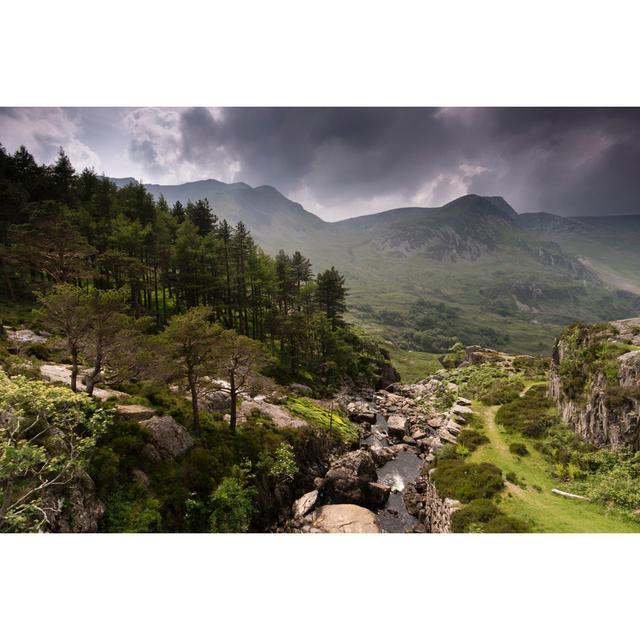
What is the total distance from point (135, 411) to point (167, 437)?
2.72 metres

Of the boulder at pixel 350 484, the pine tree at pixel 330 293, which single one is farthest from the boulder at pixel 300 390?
the boulder at pixel 350 484

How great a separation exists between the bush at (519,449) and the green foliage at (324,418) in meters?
15.7

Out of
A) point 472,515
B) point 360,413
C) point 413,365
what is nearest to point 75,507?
point 472,515

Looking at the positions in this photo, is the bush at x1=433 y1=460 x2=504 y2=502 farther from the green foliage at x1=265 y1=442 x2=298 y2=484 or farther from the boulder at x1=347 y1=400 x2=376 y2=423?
the boulder at x1=347 y1=400 x2=376 y2=423

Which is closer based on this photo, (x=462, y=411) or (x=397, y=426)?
(x=462, y=411)

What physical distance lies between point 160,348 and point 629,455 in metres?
31.5

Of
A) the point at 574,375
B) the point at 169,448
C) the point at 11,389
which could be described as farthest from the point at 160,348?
the point at 574,375

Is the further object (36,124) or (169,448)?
(36,124)

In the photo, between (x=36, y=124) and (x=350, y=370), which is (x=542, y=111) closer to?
(x=36, y=124)

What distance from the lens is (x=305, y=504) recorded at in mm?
23234

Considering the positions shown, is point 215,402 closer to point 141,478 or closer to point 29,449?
point 141,478

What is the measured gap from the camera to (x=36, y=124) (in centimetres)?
2109

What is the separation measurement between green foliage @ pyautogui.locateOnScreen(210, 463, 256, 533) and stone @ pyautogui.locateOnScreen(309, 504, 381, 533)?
5204mm

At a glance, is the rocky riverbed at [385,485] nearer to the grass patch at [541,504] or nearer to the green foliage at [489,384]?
the grass patch at [541,504]
